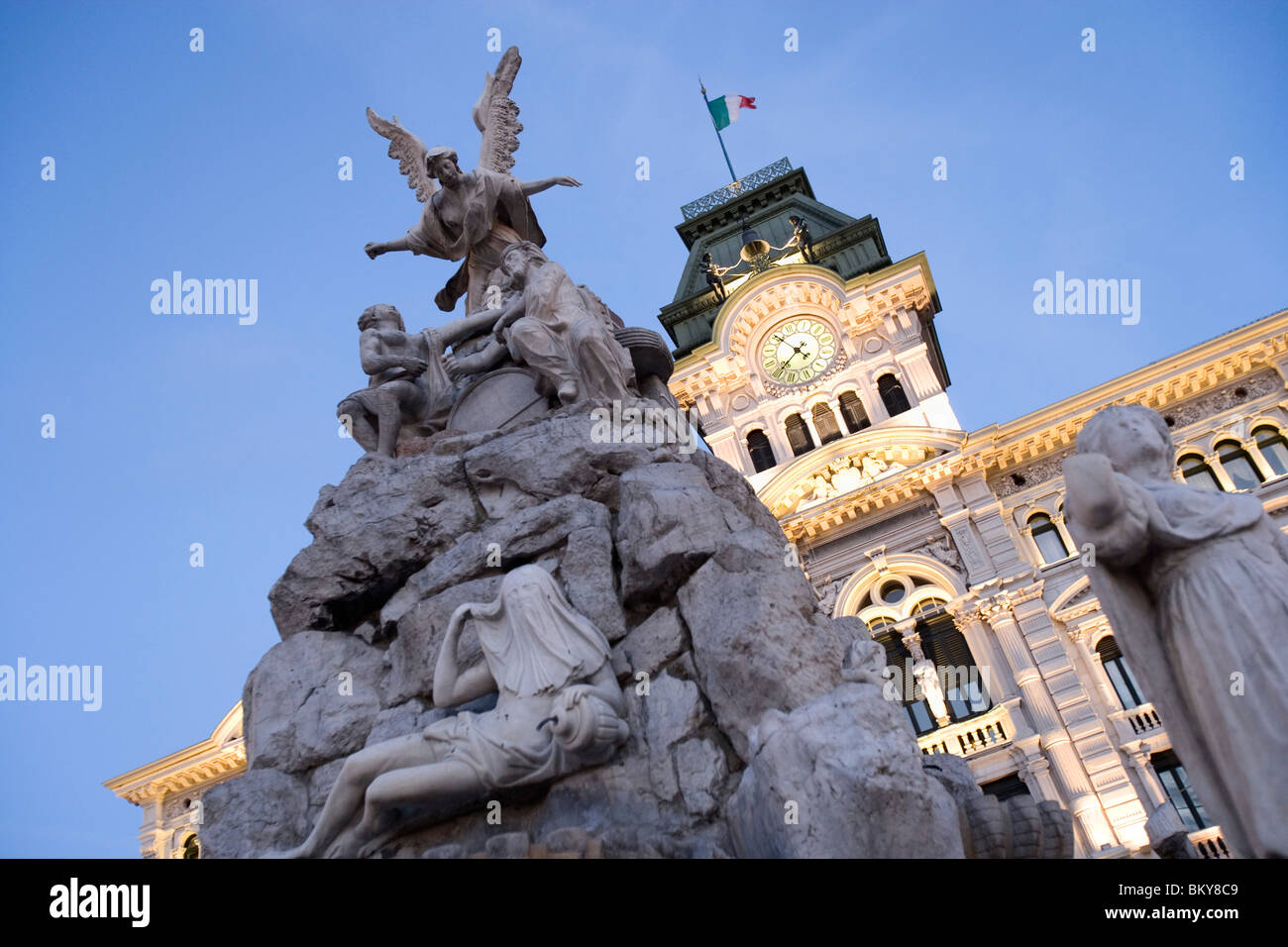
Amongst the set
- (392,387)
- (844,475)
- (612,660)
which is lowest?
(612,660)

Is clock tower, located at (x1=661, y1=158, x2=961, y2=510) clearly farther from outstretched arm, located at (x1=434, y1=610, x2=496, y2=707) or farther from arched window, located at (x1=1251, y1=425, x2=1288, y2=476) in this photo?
outstretched arm, located at (x1=434, y1=610, x2=496, y2=707)

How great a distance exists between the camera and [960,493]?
2777cm

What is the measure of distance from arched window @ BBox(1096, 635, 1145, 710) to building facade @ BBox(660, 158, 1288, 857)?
0.13 ft

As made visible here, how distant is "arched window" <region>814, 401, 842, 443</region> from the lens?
1256 inches

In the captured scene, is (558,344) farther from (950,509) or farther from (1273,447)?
(1273,447)

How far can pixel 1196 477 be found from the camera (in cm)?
2602

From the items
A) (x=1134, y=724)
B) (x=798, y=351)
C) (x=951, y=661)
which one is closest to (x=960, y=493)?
(x=951, y=661)

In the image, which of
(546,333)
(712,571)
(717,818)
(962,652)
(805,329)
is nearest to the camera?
(717,818)

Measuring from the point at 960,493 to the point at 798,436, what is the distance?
625 cm

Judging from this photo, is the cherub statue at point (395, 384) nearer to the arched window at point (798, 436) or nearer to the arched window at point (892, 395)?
the arched window at point (798, 436)

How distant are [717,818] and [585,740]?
2.07 ft

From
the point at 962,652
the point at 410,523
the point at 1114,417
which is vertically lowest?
the point at 1114,417
